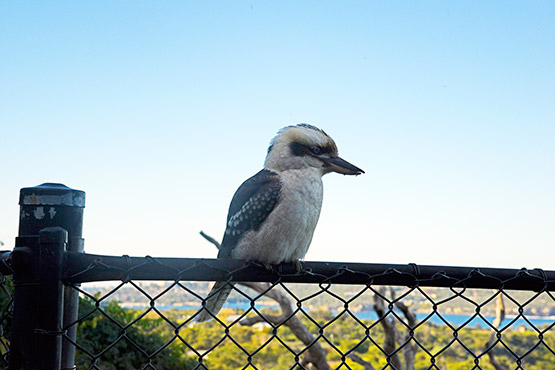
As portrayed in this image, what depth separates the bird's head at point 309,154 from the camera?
2658 mm

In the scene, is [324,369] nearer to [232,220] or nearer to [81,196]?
[232,220]

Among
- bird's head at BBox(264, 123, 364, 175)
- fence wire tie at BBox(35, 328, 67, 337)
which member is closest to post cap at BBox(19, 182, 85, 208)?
fence wire tie at BBox(35, 328, 67, 337)

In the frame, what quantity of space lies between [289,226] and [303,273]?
87 cm

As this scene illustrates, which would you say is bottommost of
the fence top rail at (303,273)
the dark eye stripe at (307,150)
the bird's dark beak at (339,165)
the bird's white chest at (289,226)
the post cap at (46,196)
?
the fence top rail at (303,273)

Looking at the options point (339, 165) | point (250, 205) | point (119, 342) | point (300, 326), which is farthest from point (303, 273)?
point (300, 326)

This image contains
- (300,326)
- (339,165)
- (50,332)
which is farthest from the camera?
(300,326)

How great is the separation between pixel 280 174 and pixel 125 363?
12.3 feet

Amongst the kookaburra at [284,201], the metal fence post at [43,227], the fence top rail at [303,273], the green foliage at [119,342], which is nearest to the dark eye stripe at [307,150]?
the kookaburra at [284,201]

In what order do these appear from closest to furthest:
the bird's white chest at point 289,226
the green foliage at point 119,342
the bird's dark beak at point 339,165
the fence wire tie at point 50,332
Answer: the fence wire tie at point 50,332 → the bird's white chest at point 289,226 → the bird's dark beak at point 339,165 → the green foliage at point 119,342

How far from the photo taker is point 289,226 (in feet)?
7.89

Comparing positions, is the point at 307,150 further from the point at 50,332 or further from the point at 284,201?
the point at 50,332

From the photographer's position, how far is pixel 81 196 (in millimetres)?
1410

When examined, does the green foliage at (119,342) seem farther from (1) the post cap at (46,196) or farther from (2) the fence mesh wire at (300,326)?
(1) the post cap at (46,196)

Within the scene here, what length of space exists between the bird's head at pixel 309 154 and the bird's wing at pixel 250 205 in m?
0.12
